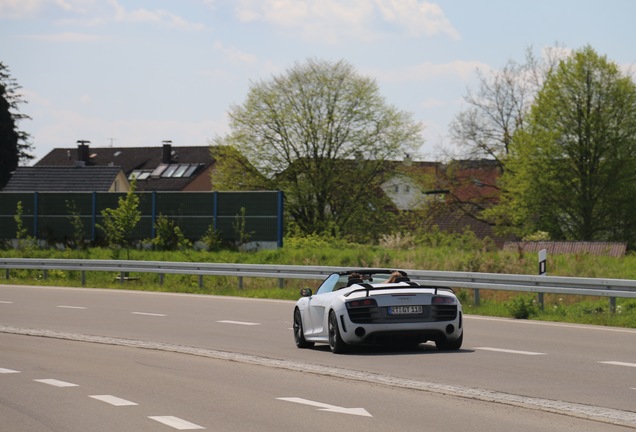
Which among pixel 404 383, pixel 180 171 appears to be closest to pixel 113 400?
pixel 404 383

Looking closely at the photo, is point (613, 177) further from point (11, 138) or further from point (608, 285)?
point (11, 138)

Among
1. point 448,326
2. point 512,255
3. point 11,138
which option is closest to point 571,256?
point 512,255

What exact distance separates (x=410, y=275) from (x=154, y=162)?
94139mm

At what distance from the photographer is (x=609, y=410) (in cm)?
1041

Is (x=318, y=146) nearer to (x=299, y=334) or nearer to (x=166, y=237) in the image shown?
(x=166, y=237)

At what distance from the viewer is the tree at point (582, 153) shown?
217 ft

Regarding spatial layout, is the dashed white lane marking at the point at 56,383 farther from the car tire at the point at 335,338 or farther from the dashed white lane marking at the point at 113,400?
the car tire at the point at 335,338

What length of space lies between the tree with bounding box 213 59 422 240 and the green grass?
1843cm

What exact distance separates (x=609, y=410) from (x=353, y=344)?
20.8 feet

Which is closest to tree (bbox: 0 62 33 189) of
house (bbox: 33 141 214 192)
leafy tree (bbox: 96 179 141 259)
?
house (bbox: 33 141 214 192)

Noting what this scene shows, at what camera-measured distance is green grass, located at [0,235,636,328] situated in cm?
2433

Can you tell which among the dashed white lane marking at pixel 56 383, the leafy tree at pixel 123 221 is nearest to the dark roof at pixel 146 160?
the leafy tree at pixel 123 221

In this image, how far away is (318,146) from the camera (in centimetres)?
6825

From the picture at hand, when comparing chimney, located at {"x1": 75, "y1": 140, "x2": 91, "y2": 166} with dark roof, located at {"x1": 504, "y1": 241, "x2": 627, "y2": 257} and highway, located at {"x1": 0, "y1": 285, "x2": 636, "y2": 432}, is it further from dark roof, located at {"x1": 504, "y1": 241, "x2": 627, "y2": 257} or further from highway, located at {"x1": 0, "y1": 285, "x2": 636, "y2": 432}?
highway, located at {"x1": 0, "y1": 285, "x2": 636, "y2": 432}
